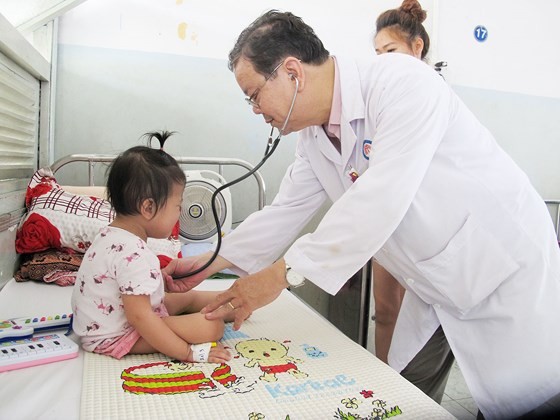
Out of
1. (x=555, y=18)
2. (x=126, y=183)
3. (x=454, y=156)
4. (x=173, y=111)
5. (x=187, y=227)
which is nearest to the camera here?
(x=454, y=156)

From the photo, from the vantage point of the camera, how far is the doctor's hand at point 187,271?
1.33 m

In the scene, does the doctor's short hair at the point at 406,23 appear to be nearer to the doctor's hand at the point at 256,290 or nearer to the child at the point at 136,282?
the child at the point at 136,282

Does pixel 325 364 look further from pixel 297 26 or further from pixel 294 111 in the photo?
pixel 297 26

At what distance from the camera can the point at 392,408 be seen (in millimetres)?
834

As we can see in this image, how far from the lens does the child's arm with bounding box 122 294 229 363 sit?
1.02 metres

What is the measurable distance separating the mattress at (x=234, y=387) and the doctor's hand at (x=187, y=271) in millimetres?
236

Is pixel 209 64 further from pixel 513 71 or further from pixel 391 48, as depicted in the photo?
pixel 513 71

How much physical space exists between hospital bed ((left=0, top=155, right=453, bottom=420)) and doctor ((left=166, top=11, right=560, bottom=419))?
137 millimetres

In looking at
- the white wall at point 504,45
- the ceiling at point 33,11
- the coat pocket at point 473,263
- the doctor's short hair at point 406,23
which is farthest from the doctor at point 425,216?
the white wall at point 504,45

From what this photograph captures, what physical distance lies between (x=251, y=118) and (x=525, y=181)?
1.79 meters

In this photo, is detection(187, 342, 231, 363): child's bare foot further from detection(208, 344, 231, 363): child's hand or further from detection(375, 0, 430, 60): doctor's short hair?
detection(375, 0, 430, 60): doctor's short hair

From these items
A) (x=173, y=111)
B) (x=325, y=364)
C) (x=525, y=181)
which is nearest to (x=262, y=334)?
(x=325, y=364)

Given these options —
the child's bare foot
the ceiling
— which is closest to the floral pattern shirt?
the child's bare foot

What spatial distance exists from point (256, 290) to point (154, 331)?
0.80 feet
